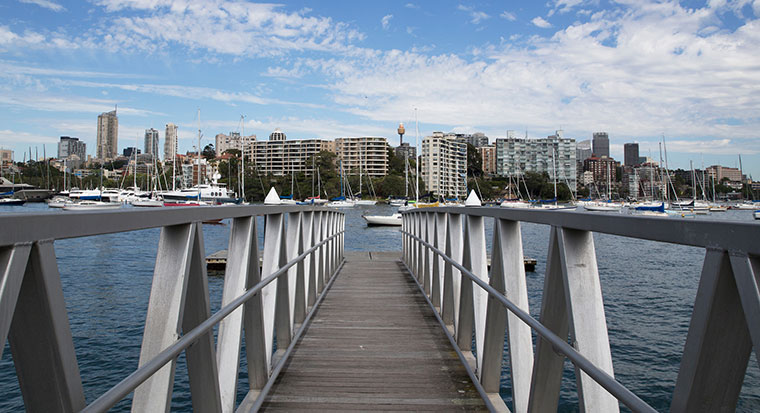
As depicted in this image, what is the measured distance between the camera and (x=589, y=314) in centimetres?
186

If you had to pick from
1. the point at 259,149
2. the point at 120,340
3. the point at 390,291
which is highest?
the point at 259,149

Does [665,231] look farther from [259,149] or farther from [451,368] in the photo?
[259,149]

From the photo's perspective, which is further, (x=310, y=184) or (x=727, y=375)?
(x=310, y=184)

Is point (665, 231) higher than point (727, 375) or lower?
higher

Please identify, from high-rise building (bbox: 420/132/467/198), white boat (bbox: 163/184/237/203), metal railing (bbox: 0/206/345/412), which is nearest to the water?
metal railing (bbox: 0/206/345/412)

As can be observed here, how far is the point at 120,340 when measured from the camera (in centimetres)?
991

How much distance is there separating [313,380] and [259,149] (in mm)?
164418

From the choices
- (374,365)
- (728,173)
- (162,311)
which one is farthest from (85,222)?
(728,173)

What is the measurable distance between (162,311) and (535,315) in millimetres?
11856

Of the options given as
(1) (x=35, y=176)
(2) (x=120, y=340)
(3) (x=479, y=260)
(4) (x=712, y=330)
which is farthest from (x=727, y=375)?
(1) (x=35, y=176)

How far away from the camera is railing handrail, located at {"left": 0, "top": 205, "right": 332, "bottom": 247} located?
1.03 metres

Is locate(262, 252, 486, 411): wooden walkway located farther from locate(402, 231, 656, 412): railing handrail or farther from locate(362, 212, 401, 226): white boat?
locate(362, 212, 401, 226): white boat

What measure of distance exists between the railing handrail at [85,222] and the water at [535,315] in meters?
0.18

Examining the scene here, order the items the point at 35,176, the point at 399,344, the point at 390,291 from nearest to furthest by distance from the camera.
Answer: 1. the point at 399,344
2. the point at 390,291
3. the point at 35,176
